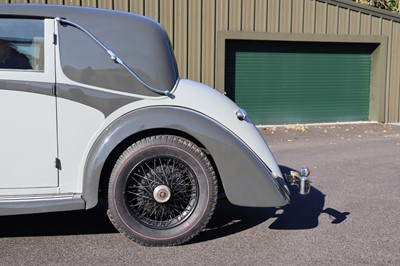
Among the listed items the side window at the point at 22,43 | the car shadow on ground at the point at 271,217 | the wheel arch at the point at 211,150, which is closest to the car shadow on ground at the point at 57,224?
the wheel arch at the point at 211,150

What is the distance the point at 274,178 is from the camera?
13.8 ft

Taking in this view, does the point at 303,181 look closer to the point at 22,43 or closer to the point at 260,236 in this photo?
the point at 260,236

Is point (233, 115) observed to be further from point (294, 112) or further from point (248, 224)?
point (294, 112)

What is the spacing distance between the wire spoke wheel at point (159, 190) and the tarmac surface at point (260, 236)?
0.28m

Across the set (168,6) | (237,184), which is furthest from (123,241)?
(168,6)

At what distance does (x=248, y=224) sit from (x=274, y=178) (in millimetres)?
775

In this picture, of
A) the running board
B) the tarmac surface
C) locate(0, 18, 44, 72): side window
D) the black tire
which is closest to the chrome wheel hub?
the black tire

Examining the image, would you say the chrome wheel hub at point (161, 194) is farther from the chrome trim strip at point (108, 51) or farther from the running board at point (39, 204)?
the chrome trim strip at point (108, 51)

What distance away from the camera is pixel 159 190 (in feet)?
13.2

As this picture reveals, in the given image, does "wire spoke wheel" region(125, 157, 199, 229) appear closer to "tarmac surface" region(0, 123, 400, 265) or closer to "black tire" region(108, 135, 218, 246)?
"black tire" region(108, 135, 218, 246)

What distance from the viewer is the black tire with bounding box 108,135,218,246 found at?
394 cm

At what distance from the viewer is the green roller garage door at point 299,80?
1276 centimetres

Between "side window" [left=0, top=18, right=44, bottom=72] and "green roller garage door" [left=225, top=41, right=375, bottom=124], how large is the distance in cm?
885

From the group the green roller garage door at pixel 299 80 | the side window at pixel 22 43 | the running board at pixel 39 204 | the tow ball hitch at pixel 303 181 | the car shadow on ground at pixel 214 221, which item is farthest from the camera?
the green roller garage door at pixel 299 80
